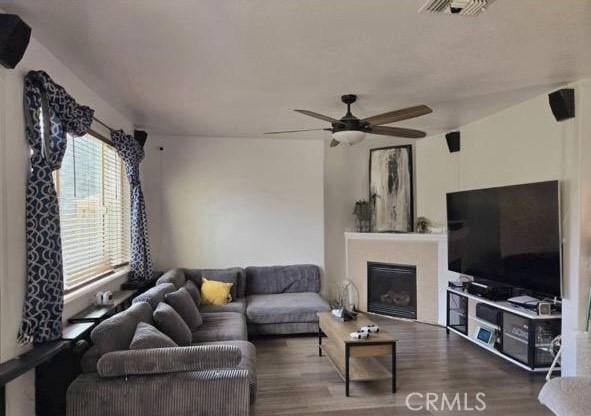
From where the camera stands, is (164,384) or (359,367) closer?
(164,384)

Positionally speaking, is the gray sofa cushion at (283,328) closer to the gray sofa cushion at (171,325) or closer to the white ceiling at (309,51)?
the gray sofa cushion at (171,325)

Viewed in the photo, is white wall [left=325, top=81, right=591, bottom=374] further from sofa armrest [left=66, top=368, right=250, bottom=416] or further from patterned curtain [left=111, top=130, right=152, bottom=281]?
sofa armrest [left=66, top=368, right=250, bottom=416]

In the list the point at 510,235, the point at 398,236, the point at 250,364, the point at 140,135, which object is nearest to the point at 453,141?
the point at 398,236

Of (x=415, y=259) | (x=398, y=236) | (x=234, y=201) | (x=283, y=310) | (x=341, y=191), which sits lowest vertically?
(x=283, y=310)

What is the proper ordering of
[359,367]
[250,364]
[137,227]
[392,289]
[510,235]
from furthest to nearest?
[392,289] < [137,227] < [510,235] < [359,367] < [250,364]

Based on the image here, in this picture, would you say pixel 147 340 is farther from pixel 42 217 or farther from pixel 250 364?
pixel 42 217

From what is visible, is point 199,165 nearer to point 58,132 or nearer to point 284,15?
point 58,132

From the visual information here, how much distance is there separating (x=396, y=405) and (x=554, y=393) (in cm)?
118

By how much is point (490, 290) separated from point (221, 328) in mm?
2818

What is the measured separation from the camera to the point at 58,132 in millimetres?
2576

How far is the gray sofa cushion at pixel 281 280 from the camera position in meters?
5.51

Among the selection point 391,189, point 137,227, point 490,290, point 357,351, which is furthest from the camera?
point 391,189

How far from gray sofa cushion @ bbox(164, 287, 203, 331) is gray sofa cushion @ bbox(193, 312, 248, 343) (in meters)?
0.08

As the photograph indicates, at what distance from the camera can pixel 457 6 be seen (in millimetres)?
1923
